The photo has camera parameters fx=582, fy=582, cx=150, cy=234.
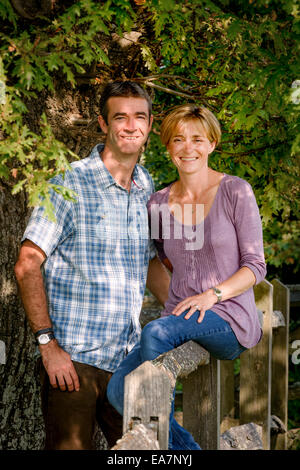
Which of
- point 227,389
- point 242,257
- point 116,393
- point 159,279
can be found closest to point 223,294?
point 242,257

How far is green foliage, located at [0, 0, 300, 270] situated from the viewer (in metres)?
2.33

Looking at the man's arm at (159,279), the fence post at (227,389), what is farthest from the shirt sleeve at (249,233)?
the fence post at (227,389)

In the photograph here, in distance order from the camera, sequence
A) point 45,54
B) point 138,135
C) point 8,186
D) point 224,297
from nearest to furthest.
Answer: point 45,54 < point 224,297 < point 138,135 < point 8,186

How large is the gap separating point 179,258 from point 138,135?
771 millimetres

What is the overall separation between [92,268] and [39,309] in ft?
1.17

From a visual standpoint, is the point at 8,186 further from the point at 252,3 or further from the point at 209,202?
the point at 252,3

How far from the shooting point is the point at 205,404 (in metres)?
3.09

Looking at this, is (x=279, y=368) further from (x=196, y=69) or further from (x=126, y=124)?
(x=126, y=124)

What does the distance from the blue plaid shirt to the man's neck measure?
86 millimetres

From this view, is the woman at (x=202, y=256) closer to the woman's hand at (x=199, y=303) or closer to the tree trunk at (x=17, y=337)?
the woman's hand at (x=199, y=303)

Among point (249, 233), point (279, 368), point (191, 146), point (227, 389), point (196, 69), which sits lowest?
point (227, 389)

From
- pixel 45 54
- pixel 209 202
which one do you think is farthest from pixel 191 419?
pixel 45 54

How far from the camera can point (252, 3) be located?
2.60m

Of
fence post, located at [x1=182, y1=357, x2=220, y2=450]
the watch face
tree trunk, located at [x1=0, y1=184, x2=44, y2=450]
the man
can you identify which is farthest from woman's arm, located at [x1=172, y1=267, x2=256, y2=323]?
tree trunk, located at [x1=0, y1=184, x2=44, y2=450]
